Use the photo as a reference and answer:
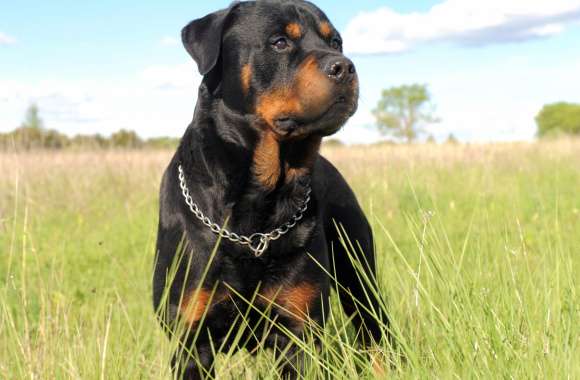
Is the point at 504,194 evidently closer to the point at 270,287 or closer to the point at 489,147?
the point at 489,147

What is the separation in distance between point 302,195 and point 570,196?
6872mm

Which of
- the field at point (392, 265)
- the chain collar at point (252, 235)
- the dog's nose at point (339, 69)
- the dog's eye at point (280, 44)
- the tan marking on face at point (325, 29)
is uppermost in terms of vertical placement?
the tan marking on face at point (325, 29)

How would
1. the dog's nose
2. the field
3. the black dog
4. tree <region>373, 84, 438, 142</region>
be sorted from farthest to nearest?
tree <region>373, 84, 438, 142</region>, the black dog, the dog's nose, the field

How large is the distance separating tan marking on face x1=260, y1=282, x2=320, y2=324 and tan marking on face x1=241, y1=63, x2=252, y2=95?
85 centimetres

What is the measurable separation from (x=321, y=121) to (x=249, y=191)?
47 centimetres

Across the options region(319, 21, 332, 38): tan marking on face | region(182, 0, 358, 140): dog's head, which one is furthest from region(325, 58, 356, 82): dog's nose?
region(319, 21, 332, 38): tan marking on face

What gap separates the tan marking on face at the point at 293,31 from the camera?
2.79 metres

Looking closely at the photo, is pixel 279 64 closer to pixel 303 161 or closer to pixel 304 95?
pixel 304 95

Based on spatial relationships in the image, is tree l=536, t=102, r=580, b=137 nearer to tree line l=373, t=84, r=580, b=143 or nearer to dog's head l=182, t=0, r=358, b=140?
tree line l=373, t=84, r=580, b=143

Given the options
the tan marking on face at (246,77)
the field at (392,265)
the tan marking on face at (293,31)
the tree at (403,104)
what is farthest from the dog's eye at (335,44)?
the tree at (403,104)

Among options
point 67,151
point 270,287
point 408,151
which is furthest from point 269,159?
point 408,151

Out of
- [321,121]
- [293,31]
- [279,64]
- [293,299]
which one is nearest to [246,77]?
[279,64]

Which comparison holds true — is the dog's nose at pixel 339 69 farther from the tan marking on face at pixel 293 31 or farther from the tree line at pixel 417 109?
the tree line at pixel 417 109

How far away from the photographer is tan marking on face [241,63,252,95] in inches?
109
